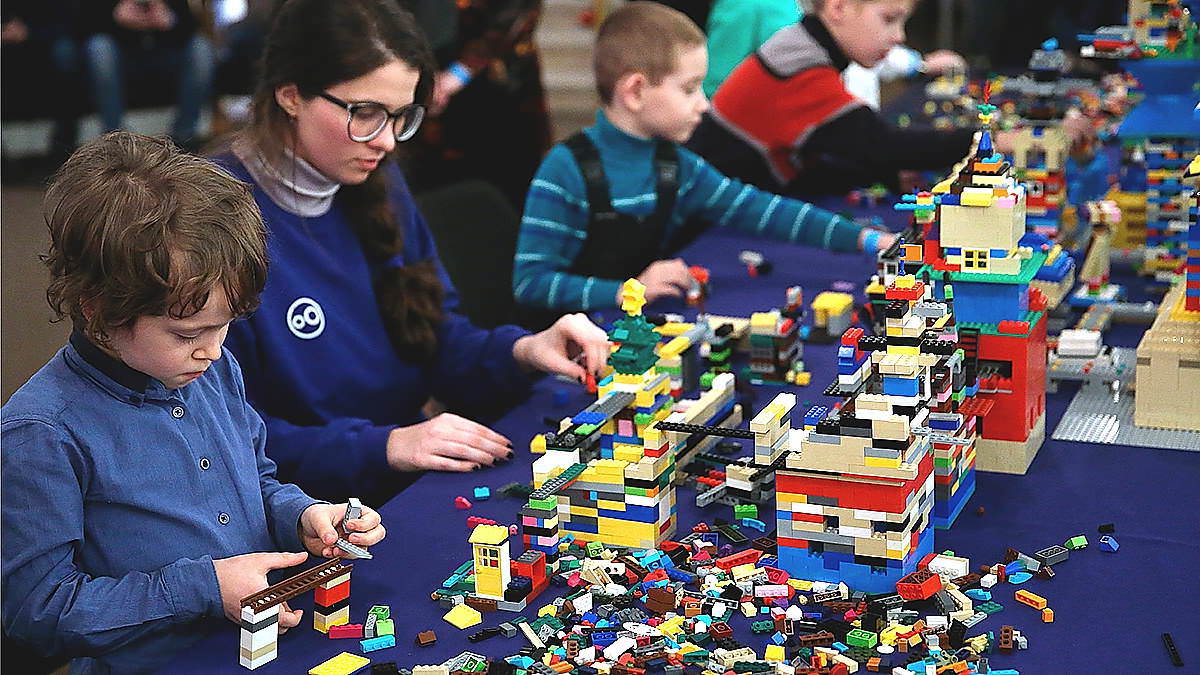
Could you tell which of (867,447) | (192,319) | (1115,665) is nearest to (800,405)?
(867,447)

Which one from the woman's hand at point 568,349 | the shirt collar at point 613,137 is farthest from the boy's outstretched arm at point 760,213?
the woman's hand at point 568,349

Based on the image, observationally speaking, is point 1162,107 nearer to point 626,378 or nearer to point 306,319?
point 626,378

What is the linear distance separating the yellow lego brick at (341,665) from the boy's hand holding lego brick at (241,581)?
0.08m

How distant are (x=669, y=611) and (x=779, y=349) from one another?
0.82 meters

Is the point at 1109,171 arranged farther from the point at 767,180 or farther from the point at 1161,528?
the point at 1161,528

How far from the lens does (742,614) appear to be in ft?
5.33

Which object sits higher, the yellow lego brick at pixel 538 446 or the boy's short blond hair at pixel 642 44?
the boy's short blond hair at pixel 642 44

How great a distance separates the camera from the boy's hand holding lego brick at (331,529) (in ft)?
5.58

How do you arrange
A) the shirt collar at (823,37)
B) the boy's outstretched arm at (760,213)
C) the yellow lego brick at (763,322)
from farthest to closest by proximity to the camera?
the shirt collar at (823,37), the boy's outstretched arm at (760,213), the yellow lego brick at (763,322)

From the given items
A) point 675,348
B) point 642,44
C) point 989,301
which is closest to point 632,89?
point 642,44

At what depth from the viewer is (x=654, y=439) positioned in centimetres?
177

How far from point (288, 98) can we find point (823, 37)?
1.62 m

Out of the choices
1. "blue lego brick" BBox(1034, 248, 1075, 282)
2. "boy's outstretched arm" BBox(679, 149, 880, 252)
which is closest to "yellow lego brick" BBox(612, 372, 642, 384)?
"blue lego brick" BBox(1034, 248, 1075, 282)

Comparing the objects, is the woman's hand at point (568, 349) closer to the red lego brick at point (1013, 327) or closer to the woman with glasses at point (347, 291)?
the woman with glasses at point (347, 291)
